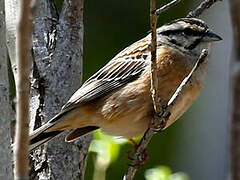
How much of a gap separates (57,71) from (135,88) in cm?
57

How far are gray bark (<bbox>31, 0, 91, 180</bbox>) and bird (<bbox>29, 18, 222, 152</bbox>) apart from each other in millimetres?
68

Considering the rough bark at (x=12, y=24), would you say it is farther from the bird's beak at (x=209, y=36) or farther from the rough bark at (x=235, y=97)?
the rough bark at (x=235, y=97)

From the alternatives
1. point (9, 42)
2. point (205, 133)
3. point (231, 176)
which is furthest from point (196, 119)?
point (231, 176)

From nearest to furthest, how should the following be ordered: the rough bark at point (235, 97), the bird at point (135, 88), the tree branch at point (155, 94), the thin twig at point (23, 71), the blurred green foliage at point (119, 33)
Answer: the rough bark at point (235, 97), the thin twig at point (23, 71), the tree branch at point (155, 94), the bird at point (135, 88), the blurred green foliage at point (119, 33)

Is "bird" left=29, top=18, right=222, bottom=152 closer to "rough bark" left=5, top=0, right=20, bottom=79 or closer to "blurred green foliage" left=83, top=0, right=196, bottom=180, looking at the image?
"rough bark" left=5, top=0, right=20, bottom=79

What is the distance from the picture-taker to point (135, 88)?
12.1ft

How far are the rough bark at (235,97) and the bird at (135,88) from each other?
2.22 meters

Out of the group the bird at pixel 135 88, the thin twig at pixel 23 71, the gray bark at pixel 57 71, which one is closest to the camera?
the thin twig at pixel 23 71

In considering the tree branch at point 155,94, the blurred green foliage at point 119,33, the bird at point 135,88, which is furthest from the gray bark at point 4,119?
the blurred green foliage at point 119,33

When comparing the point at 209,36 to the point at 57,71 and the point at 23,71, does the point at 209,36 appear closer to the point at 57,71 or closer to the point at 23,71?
the point at 57,71

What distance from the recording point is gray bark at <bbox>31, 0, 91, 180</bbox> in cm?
327

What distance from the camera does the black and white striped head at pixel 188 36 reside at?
12.7ft

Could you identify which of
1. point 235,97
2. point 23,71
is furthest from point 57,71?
point 235,97

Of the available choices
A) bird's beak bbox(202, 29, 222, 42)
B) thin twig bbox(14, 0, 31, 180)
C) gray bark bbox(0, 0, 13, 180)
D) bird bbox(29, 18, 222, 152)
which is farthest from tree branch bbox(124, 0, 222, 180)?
thin twig bbox(14, 0, 31, 180)
